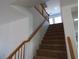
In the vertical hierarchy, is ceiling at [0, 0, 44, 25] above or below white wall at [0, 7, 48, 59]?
above

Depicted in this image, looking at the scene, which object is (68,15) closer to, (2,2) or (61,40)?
(61,40)

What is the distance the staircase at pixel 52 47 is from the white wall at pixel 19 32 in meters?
0.33

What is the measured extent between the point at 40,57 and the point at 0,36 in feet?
7.52

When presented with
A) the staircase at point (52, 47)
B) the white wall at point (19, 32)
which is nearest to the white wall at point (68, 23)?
the staircase at point (52, 47)

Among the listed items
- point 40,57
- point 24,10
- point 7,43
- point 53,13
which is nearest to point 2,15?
point 24,10

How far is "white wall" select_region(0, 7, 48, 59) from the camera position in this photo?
4.40 meters

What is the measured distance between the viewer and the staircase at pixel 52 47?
4.20 m

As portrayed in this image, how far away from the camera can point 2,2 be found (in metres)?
3.37

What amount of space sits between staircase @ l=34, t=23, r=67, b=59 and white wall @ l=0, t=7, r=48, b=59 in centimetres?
33

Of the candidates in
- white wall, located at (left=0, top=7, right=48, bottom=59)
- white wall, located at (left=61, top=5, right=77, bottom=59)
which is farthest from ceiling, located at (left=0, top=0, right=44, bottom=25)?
white wall, located at (left=61, top=5, right=77, bottom=59)

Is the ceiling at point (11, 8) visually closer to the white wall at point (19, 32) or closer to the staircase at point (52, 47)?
the white wall at point (19, 32)

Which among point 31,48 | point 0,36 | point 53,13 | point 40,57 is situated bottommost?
point 40,57

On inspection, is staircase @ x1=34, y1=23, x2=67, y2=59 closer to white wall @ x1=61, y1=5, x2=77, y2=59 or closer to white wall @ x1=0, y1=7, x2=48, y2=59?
white wall @ x1=0, y1=7, x2=48, y2=59

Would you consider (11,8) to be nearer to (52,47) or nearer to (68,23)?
(68,23)
